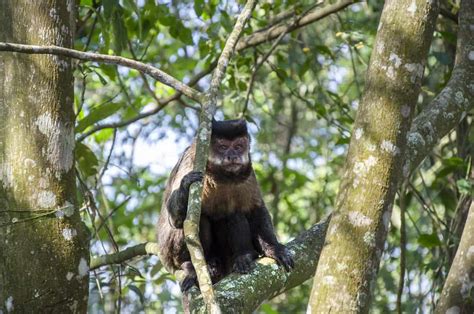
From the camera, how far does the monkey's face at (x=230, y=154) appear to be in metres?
5.91

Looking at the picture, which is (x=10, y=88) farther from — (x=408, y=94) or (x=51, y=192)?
(x=408, y=94)

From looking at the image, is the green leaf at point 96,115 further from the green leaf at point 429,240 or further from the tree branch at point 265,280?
the green leaf at point 429,240

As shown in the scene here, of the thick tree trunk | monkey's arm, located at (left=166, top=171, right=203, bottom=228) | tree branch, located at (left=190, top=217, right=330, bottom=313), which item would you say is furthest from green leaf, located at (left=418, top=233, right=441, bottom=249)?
the thick tree trunk

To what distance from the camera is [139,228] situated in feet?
35.9

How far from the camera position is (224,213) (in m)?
6.20

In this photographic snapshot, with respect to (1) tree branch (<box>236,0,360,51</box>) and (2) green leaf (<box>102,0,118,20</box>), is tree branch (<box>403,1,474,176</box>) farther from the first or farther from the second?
(2) green leaf (<box>102,0,118,20</box>)

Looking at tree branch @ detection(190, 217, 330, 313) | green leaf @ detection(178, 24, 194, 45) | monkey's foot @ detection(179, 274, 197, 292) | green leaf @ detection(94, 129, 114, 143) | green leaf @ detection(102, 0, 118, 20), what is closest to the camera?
tree branch @ detection(190, 217, 330, 313)

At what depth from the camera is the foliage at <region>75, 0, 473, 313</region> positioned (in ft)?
19.8

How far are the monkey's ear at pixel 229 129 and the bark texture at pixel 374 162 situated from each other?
2344 mm

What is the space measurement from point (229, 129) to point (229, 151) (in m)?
0.19

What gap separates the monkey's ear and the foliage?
2.55 ft

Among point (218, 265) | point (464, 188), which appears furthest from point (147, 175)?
point (464, 188)

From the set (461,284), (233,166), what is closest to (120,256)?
(233,166)

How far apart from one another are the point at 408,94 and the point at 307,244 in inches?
53.4
